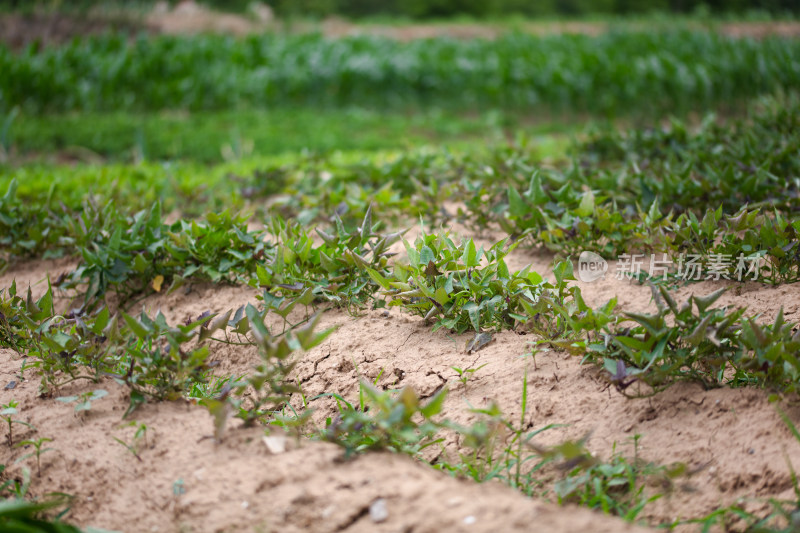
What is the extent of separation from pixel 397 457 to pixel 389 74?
28.9 feet

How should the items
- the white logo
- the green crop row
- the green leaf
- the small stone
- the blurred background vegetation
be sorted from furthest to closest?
the blurred background vegetation < the green crop row < the green leaf < the white logo < the small stone

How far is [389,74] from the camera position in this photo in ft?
31.6

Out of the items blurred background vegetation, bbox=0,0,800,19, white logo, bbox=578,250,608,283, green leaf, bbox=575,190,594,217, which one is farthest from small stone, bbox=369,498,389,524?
blurred background vegetation, bbox=0,0,800,19

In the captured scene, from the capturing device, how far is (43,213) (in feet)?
9.88

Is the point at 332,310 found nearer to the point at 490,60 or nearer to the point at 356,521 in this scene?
the point at 356,521

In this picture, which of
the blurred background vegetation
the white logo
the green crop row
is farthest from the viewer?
the blurred background vegetation

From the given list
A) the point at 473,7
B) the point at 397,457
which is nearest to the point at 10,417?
the point at 397,457

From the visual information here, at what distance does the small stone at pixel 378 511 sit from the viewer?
1259mm

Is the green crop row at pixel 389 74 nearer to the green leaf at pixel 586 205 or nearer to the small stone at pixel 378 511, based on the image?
the green leaf at pixel 586 205

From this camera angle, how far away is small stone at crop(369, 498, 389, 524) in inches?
49.6

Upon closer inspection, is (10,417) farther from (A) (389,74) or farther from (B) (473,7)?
(B) (473,7)

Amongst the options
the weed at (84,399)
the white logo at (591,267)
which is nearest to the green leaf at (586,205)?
the white logo at (591,267)

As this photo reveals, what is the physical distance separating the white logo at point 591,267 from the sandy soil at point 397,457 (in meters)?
0.52

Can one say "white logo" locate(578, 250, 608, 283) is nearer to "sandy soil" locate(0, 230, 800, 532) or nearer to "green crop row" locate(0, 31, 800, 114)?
"sandy soil" locate(0, 230, 800, 532)
